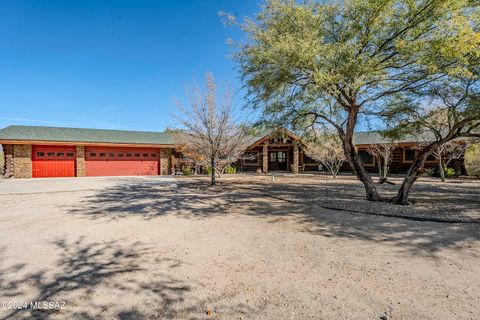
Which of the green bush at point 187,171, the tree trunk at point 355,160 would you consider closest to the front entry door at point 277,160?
the green bush at point 187,171

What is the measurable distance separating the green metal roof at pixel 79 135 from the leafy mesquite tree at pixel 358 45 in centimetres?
1632

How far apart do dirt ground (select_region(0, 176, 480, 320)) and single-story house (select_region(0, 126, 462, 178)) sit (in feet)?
37.4

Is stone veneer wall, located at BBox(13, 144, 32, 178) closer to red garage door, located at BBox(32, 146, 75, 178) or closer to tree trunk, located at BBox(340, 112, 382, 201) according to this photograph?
red garage door, located at BBox(32, 146, 75, 178)

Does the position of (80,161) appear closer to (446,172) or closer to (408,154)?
(408,154)

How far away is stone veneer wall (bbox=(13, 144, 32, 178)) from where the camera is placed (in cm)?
1791

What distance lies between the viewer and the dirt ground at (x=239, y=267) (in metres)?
2.74

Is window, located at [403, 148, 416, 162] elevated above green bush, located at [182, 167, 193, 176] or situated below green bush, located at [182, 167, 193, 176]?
above

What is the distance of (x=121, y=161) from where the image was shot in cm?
2142

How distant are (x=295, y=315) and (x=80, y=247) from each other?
395 cm

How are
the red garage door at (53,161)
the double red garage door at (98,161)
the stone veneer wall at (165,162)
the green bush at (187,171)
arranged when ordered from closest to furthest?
the red garage door at (53,161), the double red garage door at (98,161), the green bush at (187,171), the stone veneer wall at (165,162)

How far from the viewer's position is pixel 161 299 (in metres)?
2.90

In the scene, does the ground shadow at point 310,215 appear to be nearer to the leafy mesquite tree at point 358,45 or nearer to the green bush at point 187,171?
the leafy mesquite tree at point 358,45

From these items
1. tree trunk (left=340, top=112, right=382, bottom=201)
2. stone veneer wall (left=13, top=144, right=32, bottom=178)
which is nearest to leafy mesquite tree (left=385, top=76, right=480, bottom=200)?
tree trunk (left=340, top=112, right=382, bottom=201)

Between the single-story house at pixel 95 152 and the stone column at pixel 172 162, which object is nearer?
the single-story house at pixel 95 152
